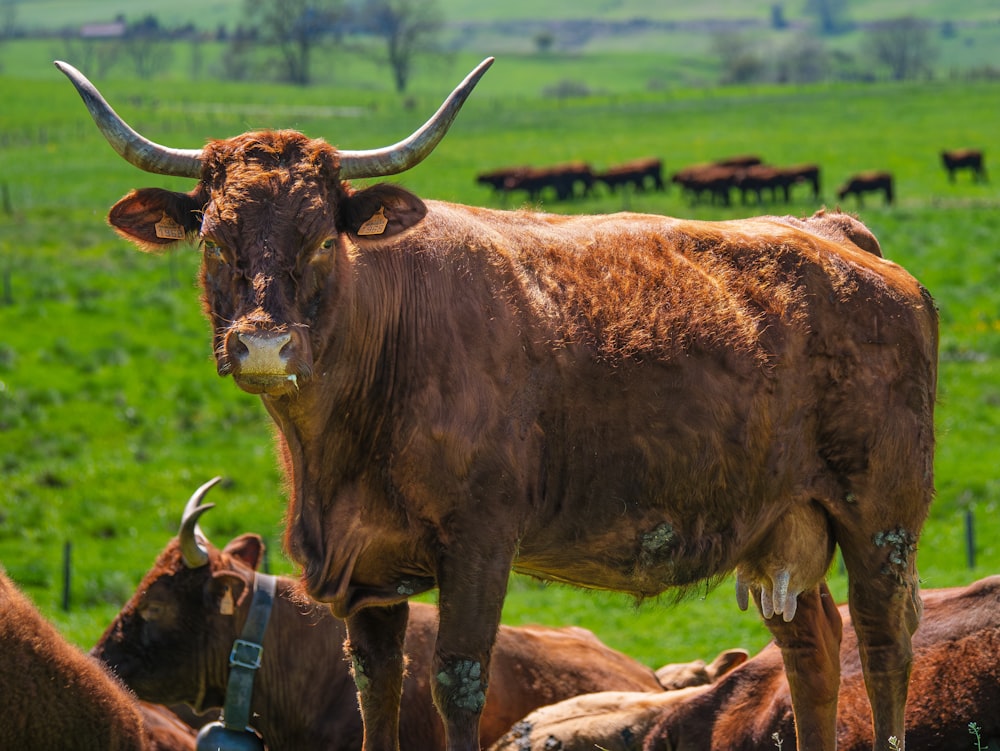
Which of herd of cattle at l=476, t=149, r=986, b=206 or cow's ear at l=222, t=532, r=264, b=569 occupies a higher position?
cow's ear at l=222, t=532, r=264, b=569

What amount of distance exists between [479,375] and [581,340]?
1.92ft

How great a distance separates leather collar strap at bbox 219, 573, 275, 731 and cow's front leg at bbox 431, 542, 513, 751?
2788 mm

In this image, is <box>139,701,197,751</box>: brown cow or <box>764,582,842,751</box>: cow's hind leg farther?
<box>139,701,197,751</box>: brown cow

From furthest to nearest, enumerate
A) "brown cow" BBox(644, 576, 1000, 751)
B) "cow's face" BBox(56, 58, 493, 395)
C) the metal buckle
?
the metal buckle → "brown cow" BBox(644, 576, 1000, 751) → "cow's face" BBox(56, 58, 493, 395)

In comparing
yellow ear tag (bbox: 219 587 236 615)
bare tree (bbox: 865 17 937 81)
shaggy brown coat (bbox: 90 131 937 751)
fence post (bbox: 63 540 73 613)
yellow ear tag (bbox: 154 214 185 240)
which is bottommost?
bare tree (bbox: 865 17 937 81)

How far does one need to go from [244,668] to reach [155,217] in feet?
11.0

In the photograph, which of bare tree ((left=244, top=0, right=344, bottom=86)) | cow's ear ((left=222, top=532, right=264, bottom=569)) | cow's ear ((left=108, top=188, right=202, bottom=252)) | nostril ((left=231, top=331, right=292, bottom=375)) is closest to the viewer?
nostril ((left=231, top=331, right=292, bottom=375))

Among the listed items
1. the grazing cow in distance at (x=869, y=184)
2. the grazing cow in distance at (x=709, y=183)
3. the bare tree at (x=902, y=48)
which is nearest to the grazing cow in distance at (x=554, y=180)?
the grazing cow in distance at (x=709, y=183)

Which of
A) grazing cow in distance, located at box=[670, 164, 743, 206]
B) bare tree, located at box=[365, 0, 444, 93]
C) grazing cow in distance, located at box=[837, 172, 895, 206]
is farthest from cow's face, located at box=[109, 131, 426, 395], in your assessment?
bare tree, located at box=[365, 0, 444, 93]

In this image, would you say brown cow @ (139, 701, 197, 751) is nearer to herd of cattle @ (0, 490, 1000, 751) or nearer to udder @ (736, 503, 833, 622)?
herd of cattle @ (0, 490, 1000, 751)

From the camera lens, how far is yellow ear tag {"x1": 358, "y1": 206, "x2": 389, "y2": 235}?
6035mm

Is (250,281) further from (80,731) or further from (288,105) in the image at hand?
(288,105)

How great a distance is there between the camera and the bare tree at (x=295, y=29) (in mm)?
120000

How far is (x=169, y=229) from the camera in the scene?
617 centimetres
